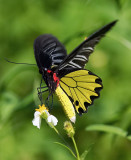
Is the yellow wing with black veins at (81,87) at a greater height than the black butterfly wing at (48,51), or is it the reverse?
the black butterfly wing at (48,51)

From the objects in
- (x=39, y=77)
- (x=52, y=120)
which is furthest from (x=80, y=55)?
(x=39, y=77)

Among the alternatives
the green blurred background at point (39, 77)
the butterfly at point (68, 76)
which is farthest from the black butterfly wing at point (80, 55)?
the green blurred background at point (39, 77)

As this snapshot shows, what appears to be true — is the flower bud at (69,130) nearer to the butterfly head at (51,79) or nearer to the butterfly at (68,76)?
the butterfly at (68,76)

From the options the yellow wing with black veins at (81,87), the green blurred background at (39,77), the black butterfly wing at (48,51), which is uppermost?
the black butterfly wing at (48,51)

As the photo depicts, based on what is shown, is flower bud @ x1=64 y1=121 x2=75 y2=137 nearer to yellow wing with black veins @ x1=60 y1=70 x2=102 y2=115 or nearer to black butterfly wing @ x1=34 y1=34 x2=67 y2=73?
yellow wing with black veins @ x1=60 y1=70 x2=102 y2=115

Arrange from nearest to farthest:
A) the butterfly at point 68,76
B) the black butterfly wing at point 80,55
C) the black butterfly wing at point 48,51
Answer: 1. the black butterfly wing at point 80,55
2. the butterfly at point 68,76
3. the black butterfly wing at point 48,51

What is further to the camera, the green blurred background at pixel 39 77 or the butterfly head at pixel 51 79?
the green blurred background at pixel 39 77

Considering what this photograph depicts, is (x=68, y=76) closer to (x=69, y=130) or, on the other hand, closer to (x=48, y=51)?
(x=48, y=51)

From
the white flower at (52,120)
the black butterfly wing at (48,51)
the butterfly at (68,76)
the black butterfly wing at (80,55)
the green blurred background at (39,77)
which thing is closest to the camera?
the black butterfly wing at (80,55)

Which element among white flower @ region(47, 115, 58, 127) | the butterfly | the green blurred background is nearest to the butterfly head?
the butterfly
